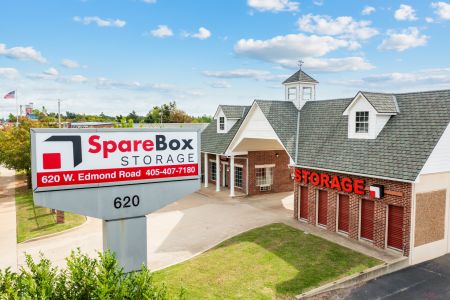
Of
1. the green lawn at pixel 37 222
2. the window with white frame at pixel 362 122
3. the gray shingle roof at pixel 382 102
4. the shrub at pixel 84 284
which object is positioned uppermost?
the gray shingle roof at pixel 382 102

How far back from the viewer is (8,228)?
2156 centimetres

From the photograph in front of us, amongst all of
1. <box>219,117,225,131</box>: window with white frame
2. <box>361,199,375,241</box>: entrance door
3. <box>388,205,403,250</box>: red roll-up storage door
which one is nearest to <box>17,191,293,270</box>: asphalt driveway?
<box>361,199,375,241</box>: entrance door

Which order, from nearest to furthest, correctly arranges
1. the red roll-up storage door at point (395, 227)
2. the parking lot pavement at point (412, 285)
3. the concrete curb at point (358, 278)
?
the concrete curb at point (358, 278) → the parking lot pavement at point (412, 285) → the red roll-up storage door at point (395, 227)

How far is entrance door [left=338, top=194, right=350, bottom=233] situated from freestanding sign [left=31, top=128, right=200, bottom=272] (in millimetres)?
11276

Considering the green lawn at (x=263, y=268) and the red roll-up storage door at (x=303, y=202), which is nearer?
the green lawn at (x=263, y=268)

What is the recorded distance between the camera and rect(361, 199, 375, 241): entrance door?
16.5 m

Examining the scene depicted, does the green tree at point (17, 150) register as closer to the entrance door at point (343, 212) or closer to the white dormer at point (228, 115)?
the white dormer at point (228, 115)

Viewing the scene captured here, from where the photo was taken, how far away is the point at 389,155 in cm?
1605

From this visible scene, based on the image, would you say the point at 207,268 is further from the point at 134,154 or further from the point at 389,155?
the point at 389,155

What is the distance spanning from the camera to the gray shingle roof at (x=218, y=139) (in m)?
29.4

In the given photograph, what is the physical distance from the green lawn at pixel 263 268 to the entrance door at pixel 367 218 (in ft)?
5.67

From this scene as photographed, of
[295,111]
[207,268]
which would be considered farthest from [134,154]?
[295,111]

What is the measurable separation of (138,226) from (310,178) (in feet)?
43.5

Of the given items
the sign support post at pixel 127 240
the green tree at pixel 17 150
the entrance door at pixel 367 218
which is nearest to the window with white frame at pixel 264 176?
the entrance door at pixel 367 218
